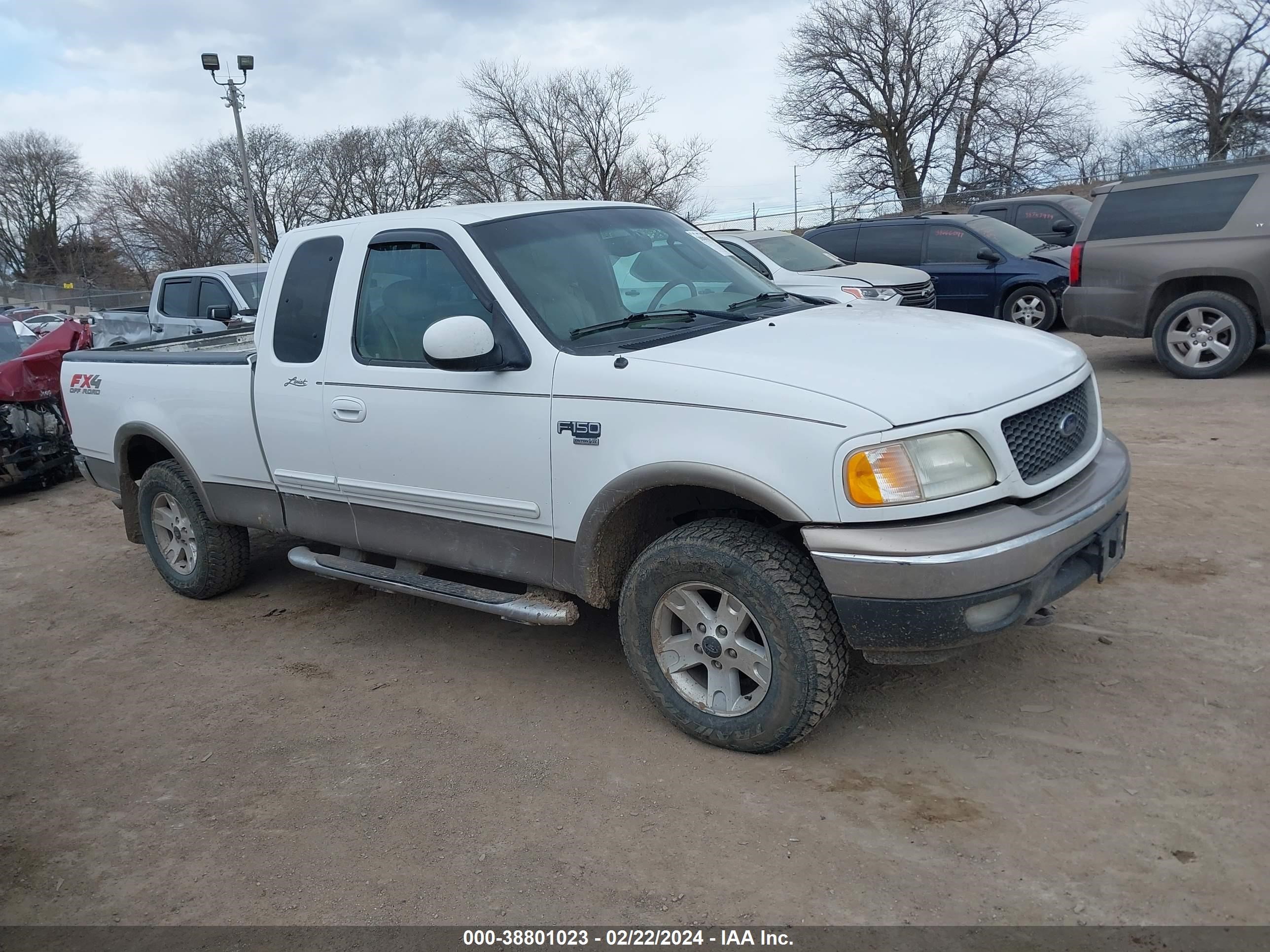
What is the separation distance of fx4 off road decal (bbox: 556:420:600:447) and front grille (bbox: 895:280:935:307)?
806cm

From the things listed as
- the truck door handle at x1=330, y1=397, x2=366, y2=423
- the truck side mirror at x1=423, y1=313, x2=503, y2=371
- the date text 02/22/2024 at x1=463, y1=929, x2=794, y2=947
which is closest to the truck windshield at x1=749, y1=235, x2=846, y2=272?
the truck door handle at x1=330, y1=397, x2=366, y2=423

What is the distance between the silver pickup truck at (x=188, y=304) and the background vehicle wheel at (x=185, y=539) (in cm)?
665

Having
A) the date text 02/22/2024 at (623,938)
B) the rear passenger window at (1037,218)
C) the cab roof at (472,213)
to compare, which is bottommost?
the date text 02/22/2024 at (623,938)

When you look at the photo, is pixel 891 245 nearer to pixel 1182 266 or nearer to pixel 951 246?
pixel 951 246

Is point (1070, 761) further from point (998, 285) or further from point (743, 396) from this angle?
point (998, 285)

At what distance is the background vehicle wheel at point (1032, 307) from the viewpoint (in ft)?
40.7

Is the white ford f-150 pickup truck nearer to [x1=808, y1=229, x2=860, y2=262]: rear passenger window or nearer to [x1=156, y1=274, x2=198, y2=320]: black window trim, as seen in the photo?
[x1=156, y1=274, x2=198, y2=320]: black window trim

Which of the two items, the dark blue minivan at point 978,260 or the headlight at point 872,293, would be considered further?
the dark blue minivan at point 978,260

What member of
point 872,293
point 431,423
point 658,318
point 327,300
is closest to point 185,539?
point 327,300

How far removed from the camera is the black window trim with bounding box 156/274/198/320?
13062 mm

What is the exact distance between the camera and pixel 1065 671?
13.3 feet

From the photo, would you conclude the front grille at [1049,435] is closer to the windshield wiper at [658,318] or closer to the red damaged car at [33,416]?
the windshield wiper at [658,318]

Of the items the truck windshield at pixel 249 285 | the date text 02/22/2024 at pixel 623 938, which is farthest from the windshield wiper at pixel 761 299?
the truck windshield at pixel 249 285

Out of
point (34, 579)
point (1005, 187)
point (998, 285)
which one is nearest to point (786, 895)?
point (34, 579)
